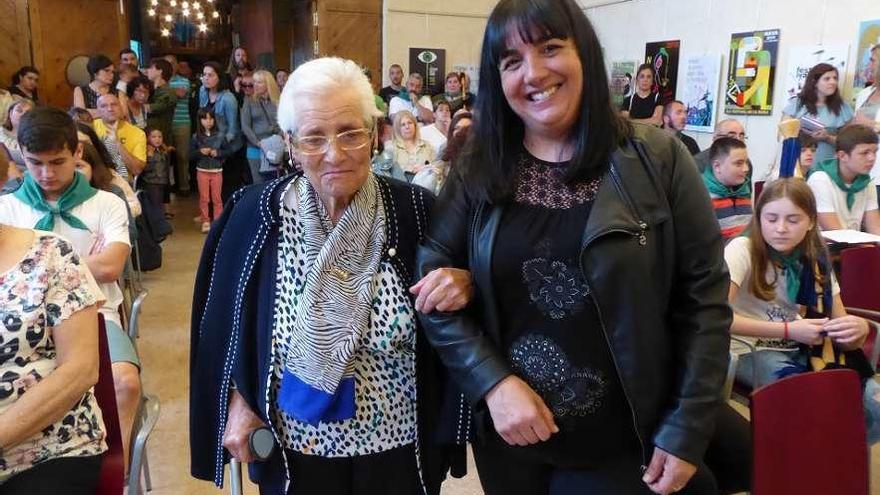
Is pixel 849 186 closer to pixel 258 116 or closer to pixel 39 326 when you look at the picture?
pixel 39 326

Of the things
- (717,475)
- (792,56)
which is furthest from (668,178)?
(792,56)

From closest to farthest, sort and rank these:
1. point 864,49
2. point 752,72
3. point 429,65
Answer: point 864,49, point 752,72, point 429,65

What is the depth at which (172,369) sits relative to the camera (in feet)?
12.8

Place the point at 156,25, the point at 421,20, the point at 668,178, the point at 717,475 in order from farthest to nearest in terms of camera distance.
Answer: the point at 156,25
the point at 421,20
the point at 717,475
the point at 668,178

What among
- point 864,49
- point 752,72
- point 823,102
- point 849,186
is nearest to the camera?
point 849,186

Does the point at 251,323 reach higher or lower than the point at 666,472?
higher

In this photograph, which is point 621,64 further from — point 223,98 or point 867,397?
point 867,397

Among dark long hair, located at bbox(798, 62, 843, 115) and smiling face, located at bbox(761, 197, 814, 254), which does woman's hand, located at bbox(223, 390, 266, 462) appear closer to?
smiling face, located at bbox(761, 197, 814, 254)

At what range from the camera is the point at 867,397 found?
2.30 metres

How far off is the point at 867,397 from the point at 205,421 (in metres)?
2.12

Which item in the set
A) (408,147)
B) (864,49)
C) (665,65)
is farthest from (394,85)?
(864,49)

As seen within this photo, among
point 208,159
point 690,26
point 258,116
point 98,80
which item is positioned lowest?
point 208,159

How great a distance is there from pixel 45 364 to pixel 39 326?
98 mm

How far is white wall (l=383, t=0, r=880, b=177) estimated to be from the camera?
23.0 feet
